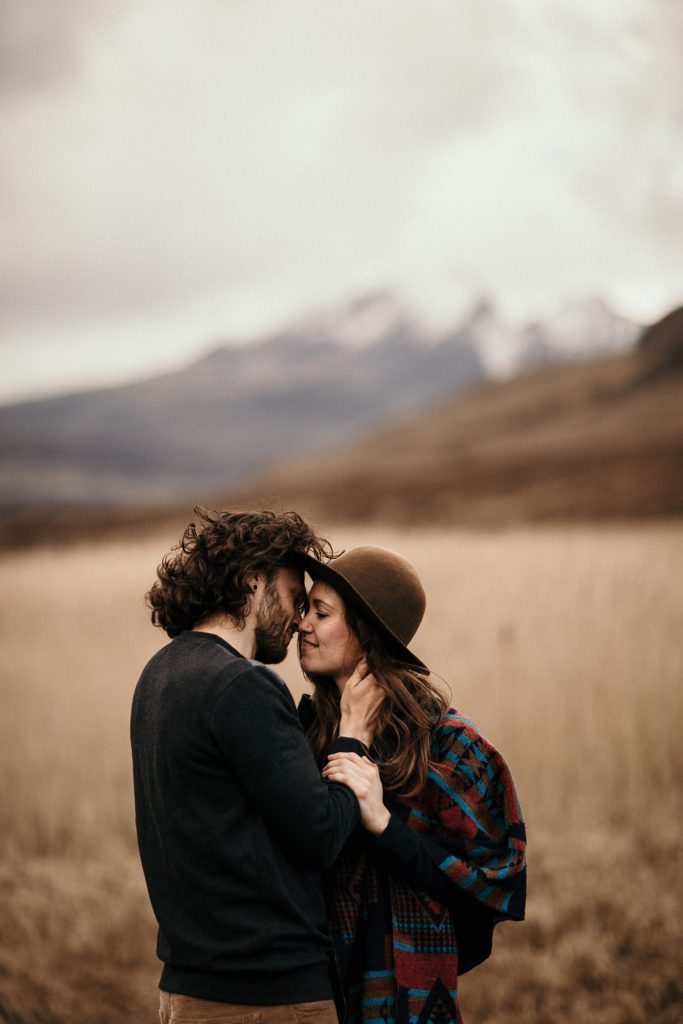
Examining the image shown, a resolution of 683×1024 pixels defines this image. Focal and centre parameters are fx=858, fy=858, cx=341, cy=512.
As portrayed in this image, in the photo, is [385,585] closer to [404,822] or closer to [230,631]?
[230,631]

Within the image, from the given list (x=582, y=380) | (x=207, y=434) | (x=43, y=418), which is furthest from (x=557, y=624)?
(x=43, y=418)

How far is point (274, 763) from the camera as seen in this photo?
171cm

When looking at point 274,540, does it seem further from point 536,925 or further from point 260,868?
point 536,925

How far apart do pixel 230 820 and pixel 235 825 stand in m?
0.02

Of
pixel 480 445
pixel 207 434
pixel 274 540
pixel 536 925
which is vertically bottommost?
pixel 536 925

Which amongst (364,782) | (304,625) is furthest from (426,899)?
(304,625)

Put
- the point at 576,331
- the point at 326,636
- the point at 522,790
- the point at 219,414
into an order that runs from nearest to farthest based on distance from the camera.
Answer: the point at 326,636, the point at 522,790, the point at 219,414, the point at 576,331

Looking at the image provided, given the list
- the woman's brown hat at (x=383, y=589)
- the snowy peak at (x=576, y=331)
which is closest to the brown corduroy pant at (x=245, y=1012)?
the woman's brown hat at (x=383, y=589)

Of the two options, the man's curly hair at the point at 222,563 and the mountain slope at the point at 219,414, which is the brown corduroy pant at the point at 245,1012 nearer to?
the man's curly hair at the point at 222,563

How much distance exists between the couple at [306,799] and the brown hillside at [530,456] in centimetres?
1298

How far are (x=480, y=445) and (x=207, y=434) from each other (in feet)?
265

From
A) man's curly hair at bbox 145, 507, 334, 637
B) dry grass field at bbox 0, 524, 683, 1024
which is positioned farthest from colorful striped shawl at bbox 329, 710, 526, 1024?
dry grass field at bbox 0, 524, 683, 1024

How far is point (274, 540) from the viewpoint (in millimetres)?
2061

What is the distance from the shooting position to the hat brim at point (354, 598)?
7.16 ft
